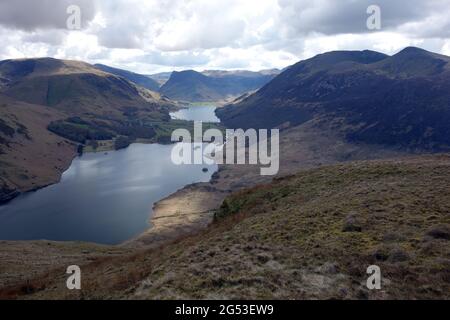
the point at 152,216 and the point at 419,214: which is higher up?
the point at 419,214

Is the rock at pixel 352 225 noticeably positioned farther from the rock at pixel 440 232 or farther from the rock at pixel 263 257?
the rock at pixel 263 257

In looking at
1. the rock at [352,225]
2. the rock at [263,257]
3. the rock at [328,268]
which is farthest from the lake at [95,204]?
the rock at [328,268]

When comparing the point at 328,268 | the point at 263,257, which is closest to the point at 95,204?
the point at 263,257

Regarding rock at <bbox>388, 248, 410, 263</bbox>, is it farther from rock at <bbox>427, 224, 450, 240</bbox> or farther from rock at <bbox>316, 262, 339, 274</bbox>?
rock at <bbox>427, 224, 450, 240</bbox>

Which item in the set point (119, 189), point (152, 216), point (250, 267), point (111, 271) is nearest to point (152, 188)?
point (119, 189)
